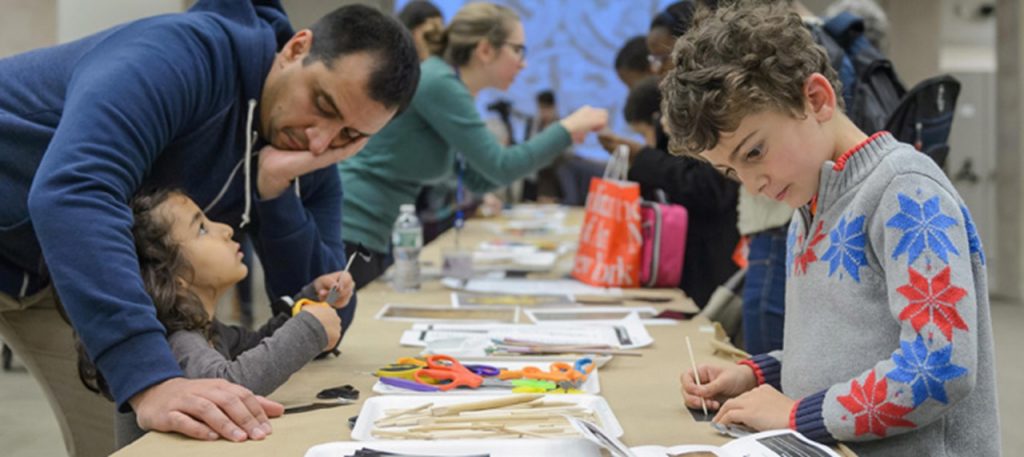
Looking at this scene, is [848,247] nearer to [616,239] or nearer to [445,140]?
[616,239]

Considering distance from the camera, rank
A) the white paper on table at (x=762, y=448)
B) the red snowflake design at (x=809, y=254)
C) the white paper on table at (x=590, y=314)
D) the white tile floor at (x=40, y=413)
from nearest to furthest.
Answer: the white paper on table at (x=762, y=448) → the red snowflake design at (x=809, y=254) → the white paper on table at (x=590, y=314) → the white tile floor at (x=40, y=413)

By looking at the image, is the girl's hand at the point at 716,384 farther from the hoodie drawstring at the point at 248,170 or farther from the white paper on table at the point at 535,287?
the white paper on table at the point at 535,287

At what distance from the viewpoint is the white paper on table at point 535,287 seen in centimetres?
269

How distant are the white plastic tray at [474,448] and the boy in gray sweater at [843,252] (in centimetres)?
23

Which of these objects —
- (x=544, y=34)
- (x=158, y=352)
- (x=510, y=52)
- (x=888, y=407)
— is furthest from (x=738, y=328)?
(x=544, y=34)

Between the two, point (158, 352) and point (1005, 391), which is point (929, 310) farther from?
point (1005, 391)

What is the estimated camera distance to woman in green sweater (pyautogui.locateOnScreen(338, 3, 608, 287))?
3039mm

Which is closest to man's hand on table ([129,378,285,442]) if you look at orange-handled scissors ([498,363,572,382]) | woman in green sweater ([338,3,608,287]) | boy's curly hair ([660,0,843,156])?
orange-handled scissors ([498,363,572,382])

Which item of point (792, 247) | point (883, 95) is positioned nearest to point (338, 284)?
point (792, 247)

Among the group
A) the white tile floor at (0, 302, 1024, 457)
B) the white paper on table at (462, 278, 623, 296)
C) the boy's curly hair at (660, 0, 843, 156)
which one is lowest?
the white tile floor at (0, 302, 1024, 457)

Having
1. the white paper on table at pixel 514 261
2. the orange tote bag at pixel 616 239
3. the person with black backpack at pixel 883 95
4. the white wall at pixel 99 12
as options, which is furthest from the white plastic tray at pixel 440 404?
the white wall at pixel 99 12

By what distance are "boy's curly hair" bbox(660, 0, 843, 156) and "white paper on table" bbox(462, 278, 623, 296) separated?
138 cm

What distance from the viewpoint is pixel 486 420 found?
4.15 ft

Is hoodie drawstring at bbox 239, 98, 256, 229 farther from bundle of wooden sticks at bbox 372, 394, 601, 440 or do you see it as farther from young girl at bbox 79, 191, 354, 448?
bundle of wooden sticks at bbox 372, 394, 601, 440
